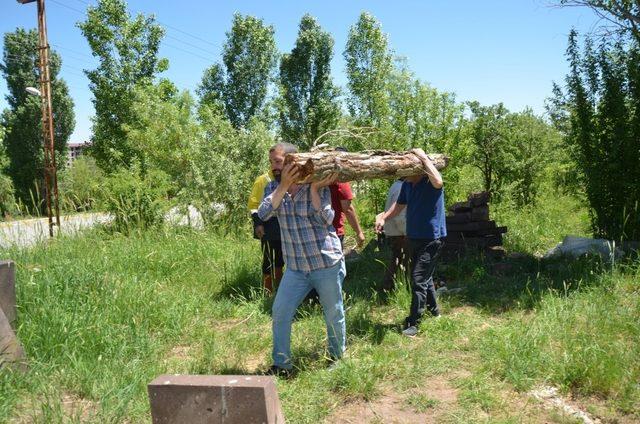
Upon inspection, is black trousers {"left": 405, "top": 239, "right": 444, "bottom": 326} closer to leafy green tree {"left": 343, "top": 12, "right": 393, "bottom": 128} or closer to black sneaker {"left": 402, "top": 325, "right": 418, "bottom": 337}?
black sneaker {"left": 402, "top": 325, "right": 418, "bottom": 337}

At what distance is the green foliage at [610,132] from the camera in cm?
771

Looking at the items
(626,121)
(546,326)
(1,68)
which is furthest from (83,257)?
(1,68)

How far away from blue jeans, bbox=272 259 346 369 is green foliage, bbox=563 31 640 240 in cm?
562

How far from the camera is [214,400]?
2656 mm

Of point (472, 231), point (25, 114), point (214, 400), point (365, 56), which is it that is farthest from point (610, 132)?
point (25, 114)

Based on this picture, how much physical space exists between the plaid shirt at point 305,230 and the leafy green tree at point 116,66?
1720cm

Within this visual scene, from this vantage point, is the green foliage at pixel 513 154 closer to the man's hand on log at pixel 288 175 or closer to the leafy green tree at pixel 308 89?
A: the man's hand on log at pixel 288 175

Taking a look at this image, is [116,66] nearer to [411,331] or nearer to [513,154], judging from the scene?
[513,154]

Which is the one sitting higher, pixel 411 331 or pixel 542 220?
pixel 542 220

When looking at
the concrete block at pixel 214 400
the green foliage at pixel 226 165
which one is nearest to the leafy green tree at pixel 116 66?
the green foliage at pixel 226 165

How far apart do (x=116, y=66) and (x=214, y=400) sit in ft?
67.5

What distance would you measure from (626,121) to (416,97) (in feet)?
11.3

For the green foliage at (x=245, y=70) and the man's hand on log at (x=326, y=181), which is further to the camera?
the green foliage at (x=245, y=70)

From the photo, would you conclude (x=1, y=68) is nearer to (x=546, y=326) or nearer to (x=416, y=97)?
(x=416, y=97)
